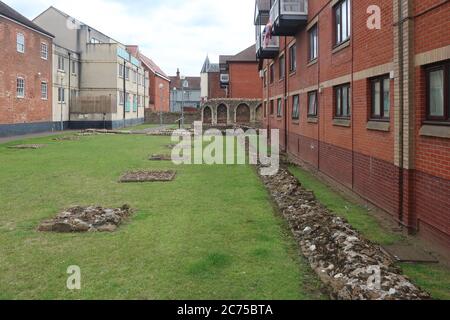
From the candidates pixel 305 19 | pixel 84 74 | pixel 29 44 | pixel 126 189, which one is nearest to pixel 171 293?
pixel 126 189

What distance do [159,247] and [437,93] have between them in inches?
197

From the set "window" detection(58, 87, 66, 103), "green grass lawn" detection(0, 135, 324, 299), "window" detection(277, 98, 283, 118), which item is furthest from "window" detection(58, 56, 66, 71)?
"green grass lawn" detection(0, 135, 324, 299)

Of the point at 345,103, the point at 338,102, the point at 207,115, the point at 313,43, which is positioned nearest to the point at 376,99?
the point at 345,103

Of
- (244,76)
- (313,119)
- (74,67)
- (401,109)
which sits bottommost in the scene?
(401,109)

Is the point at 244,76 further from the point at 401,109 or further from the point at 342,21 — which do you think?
the point at 401,109

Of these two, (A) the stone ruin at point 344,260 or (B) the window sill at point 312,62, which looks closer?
(A) the stone ruin at point 344,260

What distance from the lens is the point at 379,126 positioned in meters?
9.75

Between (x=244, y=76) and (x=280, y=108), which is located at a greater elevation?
(x=244, y=76)

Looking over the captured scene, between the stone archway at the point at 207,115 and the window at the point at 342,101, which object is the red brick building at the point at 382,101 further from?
the stone archway at the point at 207,115

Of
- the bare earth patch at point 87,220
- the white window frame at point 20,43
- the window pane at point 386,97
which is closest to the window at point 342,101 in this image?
the window pane at point 386,97

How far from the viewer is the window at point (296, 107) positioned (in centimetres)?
2091

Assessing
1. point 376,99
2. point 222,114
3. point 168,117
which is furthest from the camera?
point 168,117

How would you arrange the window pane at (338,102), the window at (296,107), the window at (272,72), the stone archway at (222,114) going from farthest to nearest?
the stone archway at (222,114) < the window at (272,72) < the window at (296,107) < the window pane at (338,102)

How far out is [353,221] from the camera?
891cm
